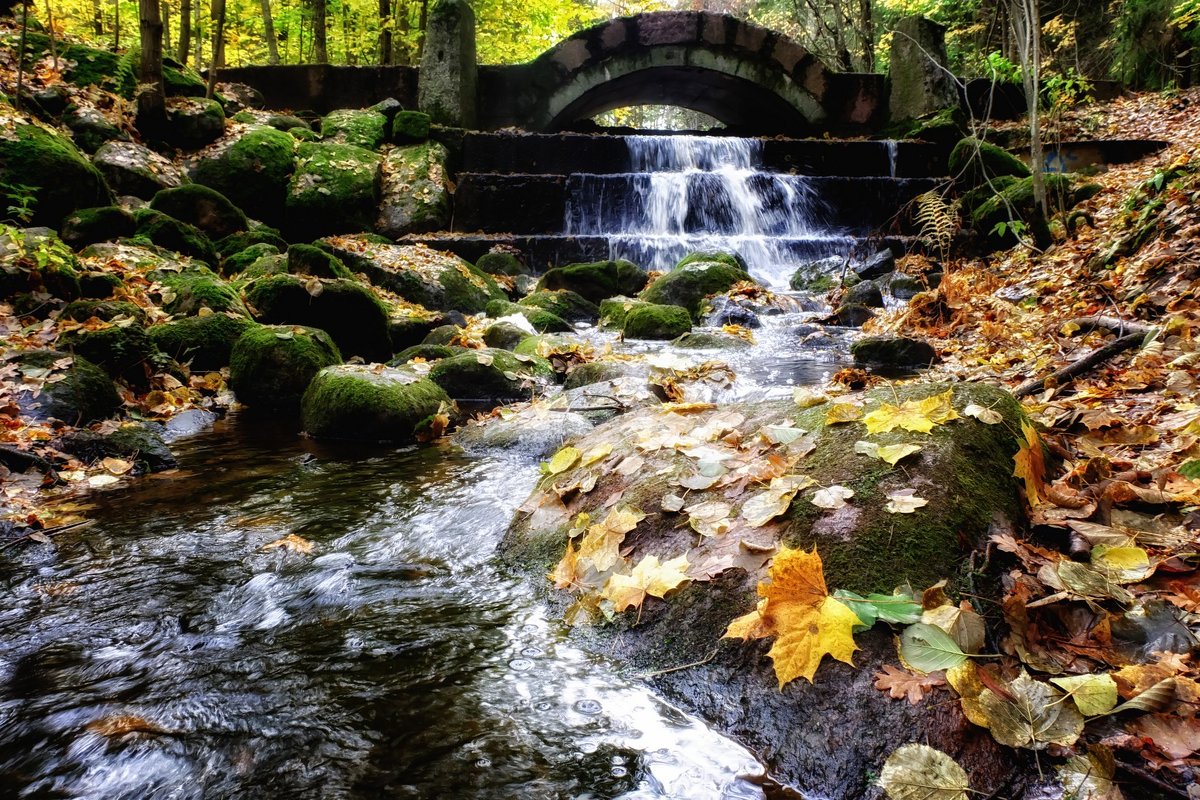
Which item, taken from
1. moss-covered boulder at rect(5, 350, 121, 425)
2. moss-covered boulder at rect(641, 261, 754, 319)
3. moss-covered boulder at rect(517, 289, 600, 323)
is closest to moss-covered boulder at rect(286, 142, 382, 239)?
moss-covered boulder at rect(517, 289, 600, 323)

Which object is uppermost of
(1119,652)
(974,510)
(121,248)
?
(121,248)

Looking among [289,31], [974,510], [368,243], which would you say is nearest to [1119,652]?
[974,510]

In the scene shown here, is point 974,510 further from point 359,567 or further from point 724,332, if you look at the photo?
point 724,332

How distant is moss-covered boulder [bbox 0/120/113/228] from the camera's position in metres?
7.29

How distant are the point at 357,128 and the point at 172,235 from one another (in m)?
6.31

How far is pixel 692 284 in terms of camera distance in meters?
9.41

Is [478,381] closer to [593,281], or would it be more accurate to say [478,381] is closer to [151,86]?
[593,281]

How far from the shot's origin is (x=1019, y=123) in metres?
15.8

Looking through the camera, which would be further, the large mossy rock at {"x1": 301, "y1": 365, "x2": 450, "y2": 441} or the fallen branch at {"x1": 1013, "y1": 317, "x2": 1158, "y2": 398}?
the large mossy rock at {"x1": 301, "y1": 365, "x2": 450, "y2": 441}

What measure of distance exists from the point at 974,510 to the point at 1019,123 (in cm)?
1798

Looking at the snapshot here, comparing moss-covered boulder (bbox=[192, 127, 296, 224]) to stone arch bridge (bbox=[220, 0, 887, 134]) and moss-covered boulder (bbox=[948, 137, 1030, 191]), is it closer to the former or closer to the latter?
stone arch bridge (bbox=[220, 0, 887, 134])

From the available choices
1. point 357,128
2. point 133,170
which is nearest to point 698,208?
point 357,128

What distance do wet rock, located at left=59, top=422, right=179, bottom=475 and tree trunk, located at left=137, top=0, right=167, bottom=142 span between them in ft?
29.6

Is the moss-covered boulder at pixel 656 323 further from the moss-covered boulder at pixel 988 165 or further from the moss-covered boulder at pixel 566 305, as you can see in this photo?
the moss-covered boulder at pixel 988 165
